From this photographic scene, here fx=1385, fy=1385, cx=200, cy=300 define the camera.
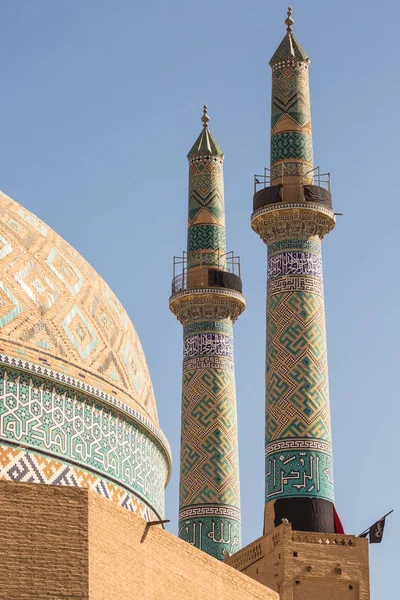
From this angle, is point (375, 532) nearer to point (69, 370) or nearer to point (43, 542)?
point (69, 370)

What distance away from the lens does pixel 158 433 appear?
9406 millimetres

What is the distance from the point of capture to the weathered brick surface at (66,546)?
7.27 meters

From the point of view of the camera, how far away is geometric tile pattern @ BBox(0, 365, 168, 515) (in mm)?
8070

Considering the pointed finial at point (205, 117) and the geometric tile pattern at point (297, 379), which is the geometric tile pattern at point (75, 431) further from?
the pointed finial at point (205, 117)

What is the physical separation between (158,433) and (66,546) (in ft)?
6.77

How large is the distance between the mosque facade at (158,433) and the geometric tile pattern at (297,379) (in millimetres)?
15

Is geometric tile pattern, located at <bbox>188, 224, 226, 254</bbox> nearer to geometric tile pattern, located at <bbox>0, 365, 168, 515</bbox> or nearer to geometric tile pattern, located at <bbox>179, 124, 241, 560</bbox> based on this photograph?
geometric tile pattern, located at <bbox>179, 124, 241, 560</bbox>

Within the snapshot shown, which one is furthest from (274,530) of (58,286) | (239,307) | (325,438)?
(239,307)

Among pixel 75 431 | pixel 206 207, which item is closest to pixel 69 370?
pixel 75 431

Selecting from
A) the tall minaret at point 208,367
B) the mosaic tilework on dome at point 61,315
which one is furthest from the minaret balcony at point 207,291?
the mosaic tilework on dome at point 61,315

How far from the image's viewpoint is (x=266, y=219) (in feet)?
44.1

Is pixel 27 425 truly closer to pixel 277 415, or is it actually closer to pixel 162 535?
pixel 162 535

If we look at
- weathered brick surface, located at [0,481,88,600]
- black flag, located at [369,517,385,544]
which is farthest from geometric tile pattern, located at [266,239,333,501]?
weathered brick surface, located at [0,481,88,600]

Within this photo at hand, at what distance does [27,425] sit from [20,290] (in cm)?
90
